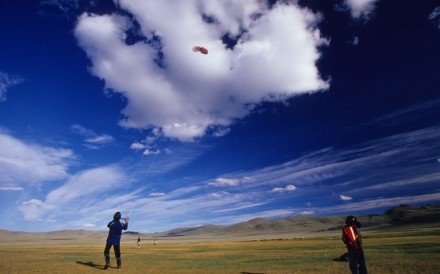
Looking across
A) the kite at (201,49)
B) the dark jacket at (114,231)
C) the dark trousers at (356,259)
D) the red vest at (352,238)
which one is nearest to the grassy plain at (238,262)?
the dark jacket at (114,231)

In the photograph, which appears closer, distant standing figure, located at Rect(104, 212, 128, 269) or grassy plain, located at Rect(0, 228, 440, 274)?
grassy plain, located at Rect(0, 228, 440, 274)

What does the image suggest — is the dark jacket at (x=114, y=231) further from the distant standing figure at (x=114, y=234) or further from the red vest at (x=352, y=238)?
the red vest at (x=352, y=238)

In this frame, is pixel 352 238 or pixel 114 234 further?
pixel 114 234

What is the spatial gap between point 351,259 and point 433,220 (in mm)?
220787

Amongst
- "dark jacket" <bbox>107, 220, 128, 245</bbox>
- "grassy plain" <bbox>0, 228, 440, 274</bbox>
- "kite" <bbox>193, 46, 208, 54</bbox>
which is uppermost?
"kite" <bbox>193, 46, 208, 54</bbox>

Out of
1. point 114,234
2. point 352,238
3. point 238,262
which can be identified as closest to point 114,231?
point 114,234

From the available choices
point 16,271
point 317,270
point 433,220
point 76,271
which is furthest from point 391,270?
point 433,220

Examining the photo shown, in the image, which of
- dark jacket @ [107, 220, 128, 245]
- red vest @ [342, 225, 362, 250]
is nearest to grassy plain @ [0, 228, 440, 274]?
dark jacket @ [107, 220, 128, 245]

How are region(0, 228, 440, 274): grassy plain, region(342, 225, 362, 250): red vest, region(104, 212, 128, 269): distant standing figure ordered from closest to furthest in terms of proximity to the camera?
region(342, 225, 362, 250): red vest < region(0, 228, 440, 274): grassy plain < region(104, 212, 128, 269): distant standing figure

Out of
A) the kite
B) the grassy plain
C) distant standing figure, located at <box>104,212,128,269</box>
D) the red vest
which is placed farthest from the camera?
the kite

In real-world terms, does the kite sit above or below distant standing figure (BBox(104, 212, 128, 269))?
above

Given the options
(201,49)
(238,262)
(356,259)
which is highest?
(201,49)

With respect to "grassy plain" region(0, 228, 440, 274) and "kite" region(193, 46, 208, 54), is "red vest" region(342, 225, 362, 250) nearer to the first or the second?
"grassy plain" region(0, 228, 440, 274)

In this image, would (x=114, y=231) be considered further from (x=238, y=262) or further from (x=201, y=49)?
(x=201, y=49)
